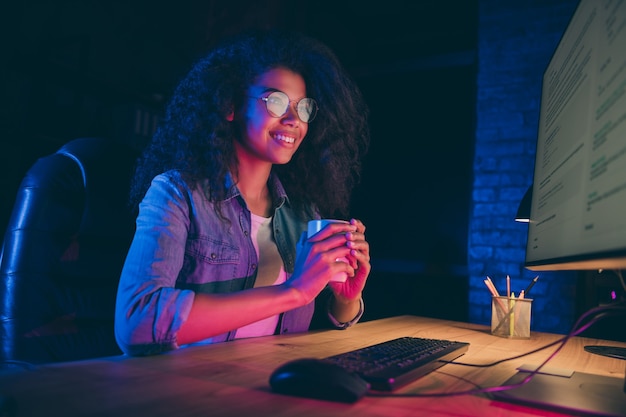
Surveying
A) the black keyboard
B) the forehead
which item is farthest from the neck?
the black keyboard

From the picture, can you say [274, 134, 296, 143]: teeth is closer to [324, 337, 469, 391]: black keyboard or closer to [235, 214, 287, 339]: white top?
[235, 214, 287, 339]: white top

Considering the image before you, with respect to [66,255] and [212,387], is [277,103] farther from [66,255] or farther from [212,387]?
[212,387]

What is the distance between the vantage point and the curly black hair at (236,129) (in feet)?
4.68

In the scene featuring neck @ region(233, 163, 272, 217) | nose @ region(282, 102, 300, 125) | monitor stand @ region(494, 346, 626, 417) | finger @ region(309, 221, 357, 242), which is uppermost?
nose @ region(282, 102, 300, 125)

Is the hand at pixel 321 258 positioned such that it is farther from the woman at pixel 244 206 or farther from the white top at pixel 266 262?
the white top at pixel 266 262

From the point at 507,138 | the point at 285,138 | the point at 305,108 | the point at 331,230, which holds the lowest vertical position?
the point at 331,230

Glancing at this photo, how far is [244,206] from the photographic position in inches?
57.5

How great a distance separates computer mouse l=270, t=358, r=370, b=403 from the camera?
588 millimetres

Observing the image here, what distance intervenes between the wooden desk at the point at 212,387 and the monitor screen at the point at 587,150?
0.23 m

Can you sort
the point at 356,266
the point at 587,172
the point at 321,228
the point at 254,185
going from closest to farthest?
the point at 587,172
the point at 321,228
the point at 356,266
the point at 254,185

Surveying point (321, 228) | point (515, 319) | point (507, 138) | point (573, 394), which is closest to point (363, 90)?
point (507, 138)

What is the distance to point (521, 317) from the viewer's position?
136 centimetres

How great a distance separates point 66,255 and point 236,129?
2.12ft

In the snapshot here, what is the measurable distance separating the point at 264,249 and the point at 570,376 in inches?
35.8
